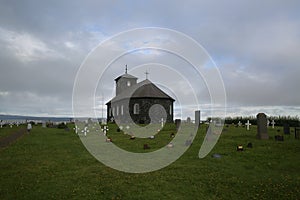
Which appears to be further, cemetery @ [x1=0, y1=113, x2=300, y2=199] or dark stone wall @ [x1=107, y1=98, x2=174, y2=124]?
dark stone wall @ [x1=107, y1=98, x2=174, y2=124]

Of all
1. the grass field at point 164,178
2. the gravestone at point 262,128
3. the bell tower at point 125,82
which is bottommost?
the grass field at point 164,178

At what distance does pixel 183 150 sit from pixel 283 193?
6.56 metres

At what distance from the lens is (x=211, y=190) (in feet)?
24.0

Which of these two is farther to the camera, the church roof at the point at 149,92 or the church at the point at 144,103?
the church roof at the point at 149,92

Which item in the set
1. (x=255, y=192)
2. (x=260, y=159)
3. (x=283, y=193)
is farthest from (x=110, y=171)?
(x=260, y=159)

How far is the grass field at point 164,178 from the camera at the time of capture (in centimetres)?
703

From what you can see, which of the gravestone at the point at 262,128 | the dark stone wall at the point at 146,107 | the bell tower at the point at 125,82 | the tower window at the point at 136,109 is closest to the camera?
the gravestone at the point at 262,128

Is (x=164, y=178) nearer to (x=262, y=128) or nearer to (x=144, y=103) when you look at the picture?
(x=262, y=128)

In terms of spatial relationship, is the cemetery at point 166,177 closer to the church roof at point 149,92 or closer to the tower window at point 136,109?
the tower window at point 136,109

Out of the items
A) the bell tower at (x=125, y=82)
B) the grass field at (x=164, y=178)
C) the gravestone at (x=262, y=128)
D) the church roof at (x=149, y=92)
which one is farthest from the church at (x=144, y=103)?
the grass field at (x=164, y=178)

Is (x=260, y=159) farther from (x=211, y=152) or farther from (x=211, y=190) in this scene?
(x=211, y=190)

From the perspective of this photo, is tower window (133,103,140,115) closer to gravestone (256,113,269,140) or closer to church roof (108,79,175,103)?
church roof (108,79,175,103)

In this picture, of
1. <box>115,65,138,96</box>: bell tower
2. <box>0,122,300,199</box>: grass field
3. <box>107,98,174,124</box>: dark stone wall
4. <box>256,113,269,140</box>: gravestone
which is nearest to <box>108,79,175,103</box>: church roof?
<box>107,98,174,124</box>: dark stone wall

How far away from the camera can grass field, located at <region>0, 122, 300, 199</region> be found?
703 centimetres
